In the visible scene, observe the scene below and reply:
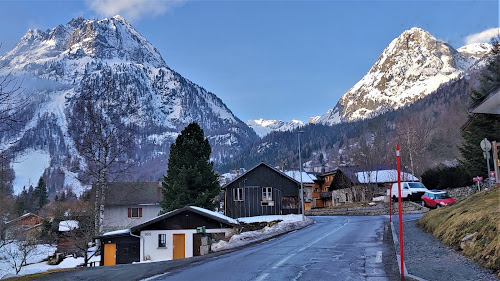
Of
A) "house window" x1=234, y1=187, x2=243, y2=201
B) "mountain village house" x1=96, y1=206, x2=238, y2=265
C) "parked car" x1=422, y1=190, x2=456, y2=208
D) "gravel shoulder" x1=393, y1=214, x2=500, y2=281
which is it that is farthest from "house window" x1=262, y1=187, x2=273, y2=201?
"gravel shoulder" x1=393, y1=214, x2=500, y2=281

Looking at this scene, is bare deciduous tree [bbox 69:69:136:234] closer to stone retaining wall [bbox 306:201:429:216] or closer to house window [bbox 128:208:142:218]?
stone retaining wall [bbox 306:201:429:216]

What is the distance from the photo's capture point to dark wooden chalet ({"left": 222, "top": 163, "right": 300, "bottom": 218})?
49250 mm

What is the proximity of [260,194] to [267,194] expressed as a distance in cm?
99

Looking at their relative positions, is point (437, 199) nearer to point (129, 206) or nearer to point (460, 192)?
point (460, 192)

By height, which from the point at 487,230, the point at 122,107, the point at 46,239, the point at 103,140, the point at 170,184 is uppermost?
the point at 122,107

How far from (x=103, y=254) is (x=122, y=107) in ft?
40.5

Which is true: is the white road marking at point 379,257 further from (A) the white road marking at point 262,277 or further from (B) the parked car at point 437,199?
(B) the parked car at point 437,199

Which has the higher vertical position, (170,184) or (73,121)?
(73,121)

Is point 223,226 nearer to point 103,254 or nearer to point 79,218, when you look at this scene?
point 103,254

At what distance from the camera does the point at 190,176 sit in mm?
41469

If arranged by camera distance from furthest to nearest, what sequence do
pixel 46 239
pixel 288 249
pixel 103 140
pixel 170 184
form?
pixel 46 239 < pixel 170 184 < pixel 103 140 < pixel 288 249

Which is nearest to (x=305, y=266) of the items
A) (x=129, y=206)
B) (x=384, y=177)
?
(x=129, y=206)

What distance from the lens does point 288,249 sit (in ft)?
52.0

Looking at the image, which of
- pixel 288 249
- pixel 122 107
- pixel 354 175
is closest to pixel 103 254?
pixel 122 107
